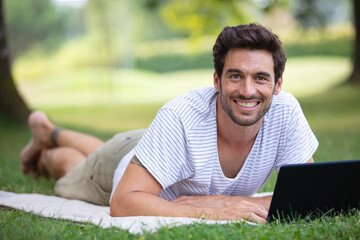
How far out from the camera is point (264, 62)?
2658 mm

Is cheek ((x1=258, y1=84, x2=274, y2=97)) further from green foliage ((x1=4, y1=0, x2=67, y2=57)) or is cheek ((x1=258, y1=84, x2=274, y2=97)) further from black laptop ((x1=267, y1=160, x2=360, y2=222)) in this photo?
green foliage ((x1=4, y1=0, x2=67, y2=57))

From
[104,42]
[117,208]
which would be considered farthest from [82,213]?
[104,42]

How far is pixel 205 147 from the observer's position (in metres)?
2.75

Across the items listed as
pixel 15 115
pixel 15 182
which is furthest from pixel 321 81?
pixel 15 182

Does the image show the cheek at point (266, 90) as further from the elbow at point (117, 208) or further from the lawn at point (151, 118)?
the elbow at point (117, 208)

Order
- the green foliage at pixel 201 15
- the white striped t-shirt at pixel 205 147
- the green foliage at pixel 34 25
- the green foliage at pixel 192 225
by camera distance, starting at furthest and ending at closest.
→ the green foliage at pixel 34 25 → the green foliage at pixel 201 15 → the white striped t-shirt at pixel 205 147 → the green foliage at pixel 192 225

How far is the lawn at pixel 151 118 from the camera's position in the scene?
239cm

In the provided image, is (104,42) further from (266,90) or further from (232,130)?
(266,90)

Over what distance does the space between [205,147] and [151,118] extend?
8.62 metres

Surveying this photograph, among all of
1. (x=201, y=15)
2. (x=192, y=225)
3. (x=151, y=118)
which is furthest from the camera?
(x=201, y=15)

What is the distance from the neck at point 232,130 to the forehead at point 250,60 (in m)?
0.30

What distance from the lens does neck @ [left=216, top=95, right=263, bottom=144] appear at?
A: 9.23ft

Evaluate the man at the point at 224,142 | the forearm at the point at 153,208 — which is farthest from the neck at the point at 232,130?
the forearm at the point at 153,208

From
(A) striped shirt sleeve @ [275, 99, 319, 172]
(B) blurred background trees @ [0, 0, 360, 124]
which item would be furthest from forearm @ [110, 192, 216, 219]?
(B) blurred background trees @ [0, 0, 360, 124]
